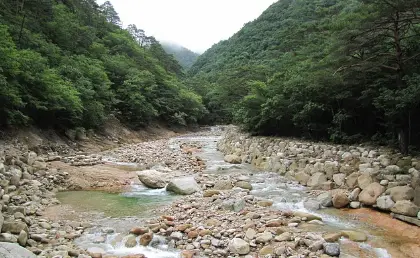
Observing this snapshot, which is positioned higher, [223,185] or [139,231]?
[223,185]

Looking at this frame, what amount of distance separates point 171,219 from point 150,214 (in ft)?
2.95

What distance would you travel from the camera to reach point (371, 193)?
7.54m

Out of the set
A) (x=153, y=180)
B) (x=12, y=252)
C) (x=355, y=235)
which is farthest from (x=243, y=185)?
(x=12, y=252)

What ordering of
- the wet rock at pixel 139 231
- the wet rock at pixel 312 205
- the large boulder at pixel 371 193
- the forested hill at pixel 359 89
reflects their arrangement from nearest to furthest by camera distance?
the wet rock at pixel 139 231, the large boulder at pixel 371 193, the wet rock at pixel 312 205, the forested hill at pixel 359 89

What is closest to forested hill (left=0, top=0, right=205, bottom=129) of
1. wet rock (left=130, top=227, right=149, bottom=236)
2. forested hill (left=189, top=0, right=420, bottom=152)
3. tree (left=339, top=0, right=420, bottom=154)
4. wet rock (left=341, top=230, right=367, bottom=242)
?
wet rock (left=130, top=227, right=149, bottom=236)

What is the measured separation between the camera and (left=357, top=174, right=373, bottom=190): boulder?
26.3 ft

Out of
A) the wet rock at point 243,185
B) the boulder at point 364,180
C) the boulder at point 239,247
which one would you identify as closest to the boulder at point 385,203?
the boulder at point 364,180

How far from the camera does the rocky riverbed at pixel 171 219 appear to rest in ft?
17.6

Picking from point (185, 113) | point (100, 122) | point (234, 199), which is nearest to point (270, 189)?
point (234, 199)

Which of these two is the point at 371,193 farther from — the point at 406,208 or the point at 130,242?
the point at 130,242

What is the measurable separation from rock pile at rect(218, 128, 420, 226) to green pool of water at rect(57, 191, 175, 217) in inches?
179

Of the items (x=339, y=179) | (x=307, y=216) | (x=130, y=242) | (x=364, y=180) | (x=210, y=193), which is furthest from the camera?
(x=339, y=179)

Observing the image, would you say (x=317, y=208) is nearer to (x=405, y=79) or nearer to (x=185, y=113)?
(x=405, y=79)

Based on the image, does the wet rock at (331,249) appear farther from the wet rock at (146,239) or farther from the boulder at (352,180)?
the boulder at (352,180)
